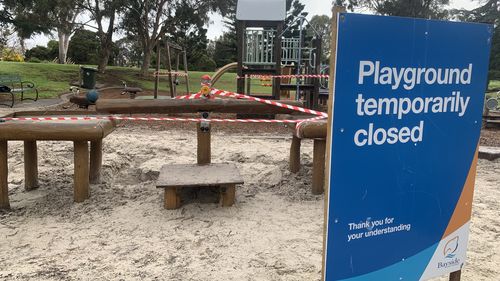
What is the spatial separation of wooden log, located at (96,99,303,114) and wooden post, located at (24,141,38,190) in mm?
744

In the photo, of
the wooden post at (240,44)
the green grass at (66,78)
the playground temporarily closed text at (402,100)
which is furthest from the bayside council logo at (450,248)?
the green grass at (66,78)

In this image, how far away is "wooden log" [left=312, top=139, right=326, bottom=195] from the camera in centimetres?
406

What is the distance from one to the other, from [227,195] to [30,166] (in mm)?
2037

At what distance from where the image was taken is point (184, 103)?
13.5ft

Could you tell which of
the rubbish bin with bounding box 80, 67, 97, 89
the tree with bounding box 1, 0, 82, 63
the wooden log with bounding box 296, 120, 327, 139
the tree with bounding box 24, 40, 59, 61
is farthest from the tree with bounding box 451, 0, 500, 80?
the tree with bounding box 24, 40, 59, 61

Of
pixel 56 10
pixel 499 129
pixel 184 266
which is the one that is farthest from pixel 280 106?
pixel 56 10

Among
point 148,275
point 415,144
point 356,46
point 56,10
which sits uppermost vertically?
point 56,10

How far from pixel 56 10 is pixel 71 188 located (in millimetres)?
15998

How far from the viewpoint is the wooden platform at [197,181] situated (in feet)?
11.8

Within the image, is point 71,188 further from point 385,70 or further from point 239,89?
point 239,89

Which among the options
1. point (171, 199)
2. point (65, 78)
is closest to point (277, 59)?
point (171, 199)

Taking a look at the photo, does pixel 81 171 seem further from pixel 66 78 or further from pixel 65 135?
pixel 66 78

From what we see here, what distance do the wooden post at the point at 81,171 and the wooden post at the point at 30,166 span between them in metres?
0.69

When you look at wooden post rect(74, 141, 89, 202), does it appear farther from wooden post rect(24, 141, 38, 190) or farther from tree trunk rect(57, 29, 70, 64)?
tree trunk rect(57, 29, 70, 64)
